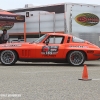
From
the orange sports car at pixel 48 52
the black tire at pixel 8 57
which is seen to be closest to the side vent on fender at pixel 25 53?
the orange sports car at pixel 48 52

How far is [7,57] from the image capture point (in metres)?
12.6

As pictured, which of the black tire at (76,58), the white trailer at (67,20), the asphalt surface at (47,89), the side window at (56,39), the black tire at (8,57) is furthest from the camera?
the white trailer at (67,20)

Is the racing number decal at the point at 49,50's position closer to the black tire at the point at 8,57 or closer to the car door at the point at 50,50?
the car door at the point at 50,50

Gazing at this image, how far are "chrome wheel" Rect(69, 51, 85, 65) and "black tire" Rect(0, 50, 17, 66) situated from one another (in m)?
2.40

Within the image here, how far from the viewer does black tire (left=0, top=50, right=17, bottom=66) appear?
1253cm

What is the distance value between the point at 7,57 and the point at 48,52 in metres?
1.77

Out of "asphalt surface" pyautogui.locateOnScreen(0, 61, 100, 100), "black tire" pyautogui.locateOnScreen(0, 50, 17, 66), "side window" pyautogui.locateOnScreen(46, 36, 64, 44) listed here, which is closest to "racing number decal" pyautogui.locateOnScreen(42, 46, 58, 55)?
"side window" pyautogui.locateOnScreen(46, 36, 64, 44)

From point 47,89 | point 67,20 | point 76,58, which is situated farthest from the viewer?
point 67,20

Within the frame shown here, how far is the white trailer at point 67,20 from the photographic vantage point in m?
17.5

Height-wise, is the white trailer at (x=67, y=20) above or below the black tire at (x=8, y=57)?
above

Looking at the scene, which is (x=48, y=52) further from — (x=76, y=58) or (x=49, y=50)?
(x=76, y=58)

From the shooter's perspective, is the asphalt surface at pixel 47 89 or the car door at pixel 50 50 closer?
the asphalt surface at pixel 47 89

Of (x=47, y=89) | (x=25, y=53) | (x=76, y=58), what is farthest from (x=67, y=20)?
(x=47, y=89)

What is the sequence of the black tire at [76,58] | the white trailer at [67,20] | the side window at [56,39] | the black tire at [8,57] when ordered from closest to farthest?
the black tire at [8,57], the black tire at [76,58], the side window at [56,39], the white trailer at [67,20]
